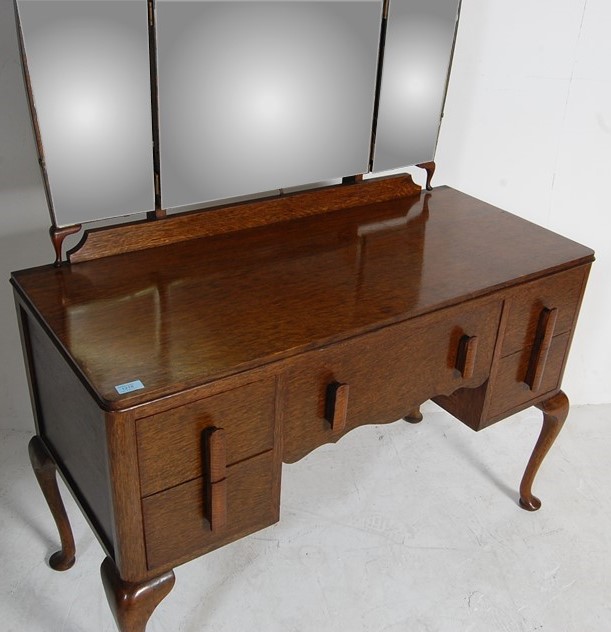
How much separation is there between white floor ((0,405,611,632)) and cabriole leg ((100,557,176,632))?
31cm

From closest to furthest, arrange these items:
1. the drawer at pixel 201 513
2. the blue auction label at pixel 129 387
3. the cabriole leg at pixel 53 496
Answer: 1. the blue auction label at pixel 129 387
2. the drawer at pixel 201 513
3. the cabriole leg at pixel 53 496

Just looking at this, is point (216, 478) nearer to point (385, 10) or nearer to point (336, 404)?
point (336, 404)

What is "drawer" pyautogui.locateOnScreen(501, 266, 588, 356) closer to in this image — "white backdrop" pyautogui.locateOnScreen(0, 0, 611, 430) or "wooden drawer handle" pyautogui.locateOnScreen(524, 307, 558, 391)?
"wooden drawer handle" pyautogui.locateOnScreen(524, 307, 558, 391)

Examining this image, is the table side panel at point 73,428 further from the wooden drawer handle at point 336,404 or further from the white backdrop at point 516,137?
the white backdrop at point 516,137

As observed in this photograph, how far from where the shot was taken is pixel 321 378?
107 centimetres

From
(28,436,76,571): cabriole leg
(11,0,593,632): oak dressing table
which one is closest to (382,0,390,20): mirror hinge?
(11,0,593,632): oak dressing table

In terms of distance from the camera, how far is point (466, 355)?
1217 millimetres

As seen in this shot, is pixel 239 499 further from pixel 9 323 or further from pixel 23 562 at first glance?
pixel 9 323

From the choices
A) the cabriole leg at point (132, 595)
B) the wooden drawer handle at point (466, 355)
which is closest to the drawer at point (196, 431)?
the cabriole leg at point (132, 595)

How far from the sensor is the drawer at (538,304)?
1260 millimetres

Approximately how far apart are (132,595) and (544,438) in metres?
0.85

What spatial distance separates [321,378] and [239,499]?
0.19 m

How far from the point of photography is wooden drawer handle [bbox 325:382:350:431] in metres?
1.07

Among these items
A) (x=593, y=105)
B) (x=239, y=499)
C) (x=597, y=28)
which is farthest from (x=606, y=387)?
(x=239, y=499)
